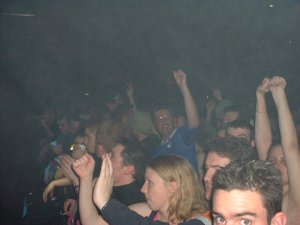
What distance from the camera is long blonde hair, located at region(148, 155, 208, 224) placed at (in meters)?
2.06

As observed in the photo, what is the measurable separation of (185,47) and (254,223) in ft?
20.6

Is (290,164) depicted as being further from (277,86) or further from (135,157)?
(135,157)

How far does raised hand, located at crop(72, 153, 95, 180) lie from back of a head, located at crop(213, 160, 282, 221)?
0.93 m

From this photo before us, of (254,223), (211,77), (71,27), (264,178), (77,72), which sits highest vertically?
(71,27)

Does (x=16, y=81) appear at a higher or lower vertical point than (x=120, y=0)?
lower

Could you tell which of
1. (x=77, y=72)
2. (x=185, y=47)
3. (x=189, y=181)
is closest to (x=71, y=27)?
(x=77, y=72)

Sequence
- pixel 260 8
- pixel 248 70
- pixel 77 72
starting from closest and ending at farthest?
pixel 260 8 < pixel 248 70 < pixel 77 72

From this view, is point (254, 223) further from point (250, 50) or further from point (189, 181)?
point (250, 50)

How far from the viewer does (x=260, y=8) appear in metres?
5.61

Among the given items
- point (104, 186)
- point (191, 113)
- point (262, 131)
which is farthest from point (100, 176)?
point (191, 113)

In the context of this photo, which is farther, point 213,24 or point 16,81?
point 16,81

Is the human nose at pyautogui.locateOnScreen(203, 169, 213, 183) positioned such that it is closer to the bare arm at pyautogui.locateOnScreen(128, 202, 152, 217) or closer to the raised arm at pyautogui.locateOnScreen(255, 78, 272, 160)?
→ the bare arm at pyautogui.locateOnScreen(128, 202, 152, 217)

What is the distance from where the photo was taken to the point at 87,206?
2.36m

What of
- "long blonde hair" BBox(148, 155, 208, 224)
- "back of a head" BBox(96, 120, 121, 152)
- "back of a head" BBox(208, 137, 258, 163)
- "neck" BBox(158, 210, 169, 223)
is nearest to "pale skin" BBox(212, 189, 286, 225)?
"long blonde hair" BBox(148, 155, 208, 224)
